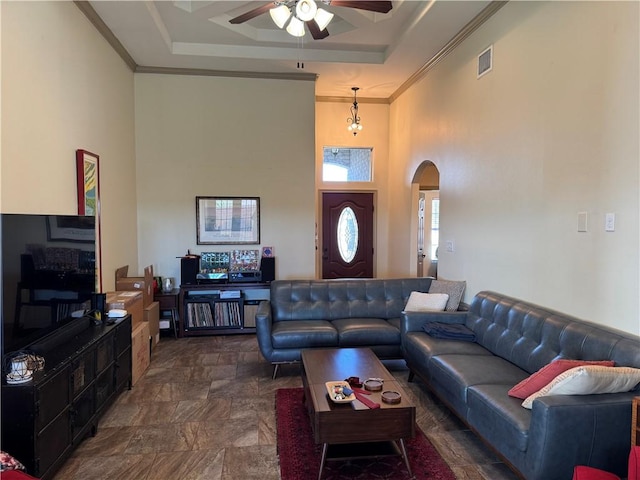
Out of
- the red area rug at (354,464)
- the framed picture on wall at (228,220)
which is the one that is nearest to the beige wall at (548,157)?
the red area rug at (354,464)

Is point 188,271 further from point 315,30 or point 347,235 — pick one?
point 315,30

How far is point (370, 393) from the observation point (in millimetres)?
2652

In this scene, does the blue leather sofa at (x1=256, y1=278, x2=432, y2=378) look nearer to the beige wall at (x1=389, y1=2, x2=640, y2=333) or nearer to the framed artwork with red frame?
the beige wall at (x1=389, y1=2, x2=640, y2=333)

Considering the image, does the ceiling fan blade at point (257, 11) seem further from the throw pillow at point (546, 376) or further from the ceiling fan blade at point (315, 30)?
the throw pillow at point (546, 376)

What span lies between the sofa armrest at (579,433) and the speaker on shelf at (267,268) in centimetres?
394

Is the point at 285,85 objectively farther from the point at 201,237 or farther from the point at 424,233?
the point at 424,233

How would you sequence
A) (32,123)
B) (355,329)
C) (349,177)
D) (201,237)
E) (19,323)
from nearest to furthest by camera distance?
(19,323) → (32,123) → (355,329) → (201,237) → (349,177)

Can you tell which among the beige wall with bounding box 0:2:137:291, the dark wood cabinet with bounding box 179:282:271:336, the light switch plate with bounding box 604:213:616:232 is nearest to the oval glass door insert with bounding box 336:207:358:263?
the dark wood cabinet with bounding box 179:282:271:336

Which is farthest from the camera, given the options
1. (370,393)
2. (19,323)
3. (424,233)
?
(424,233)

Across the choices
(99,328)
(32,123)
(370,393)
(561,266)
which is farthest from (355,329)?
(32,123)

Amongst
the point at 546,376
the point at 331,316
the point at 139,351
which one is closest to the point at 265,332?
the point at 331,316

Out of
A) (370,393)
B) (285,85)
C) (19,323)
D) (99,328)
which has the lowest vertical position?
(370,393)

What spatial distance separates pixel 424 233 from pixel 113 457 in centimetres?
519

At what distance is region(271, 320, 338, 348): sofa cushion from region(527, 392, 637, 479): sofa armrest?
7.14ft
